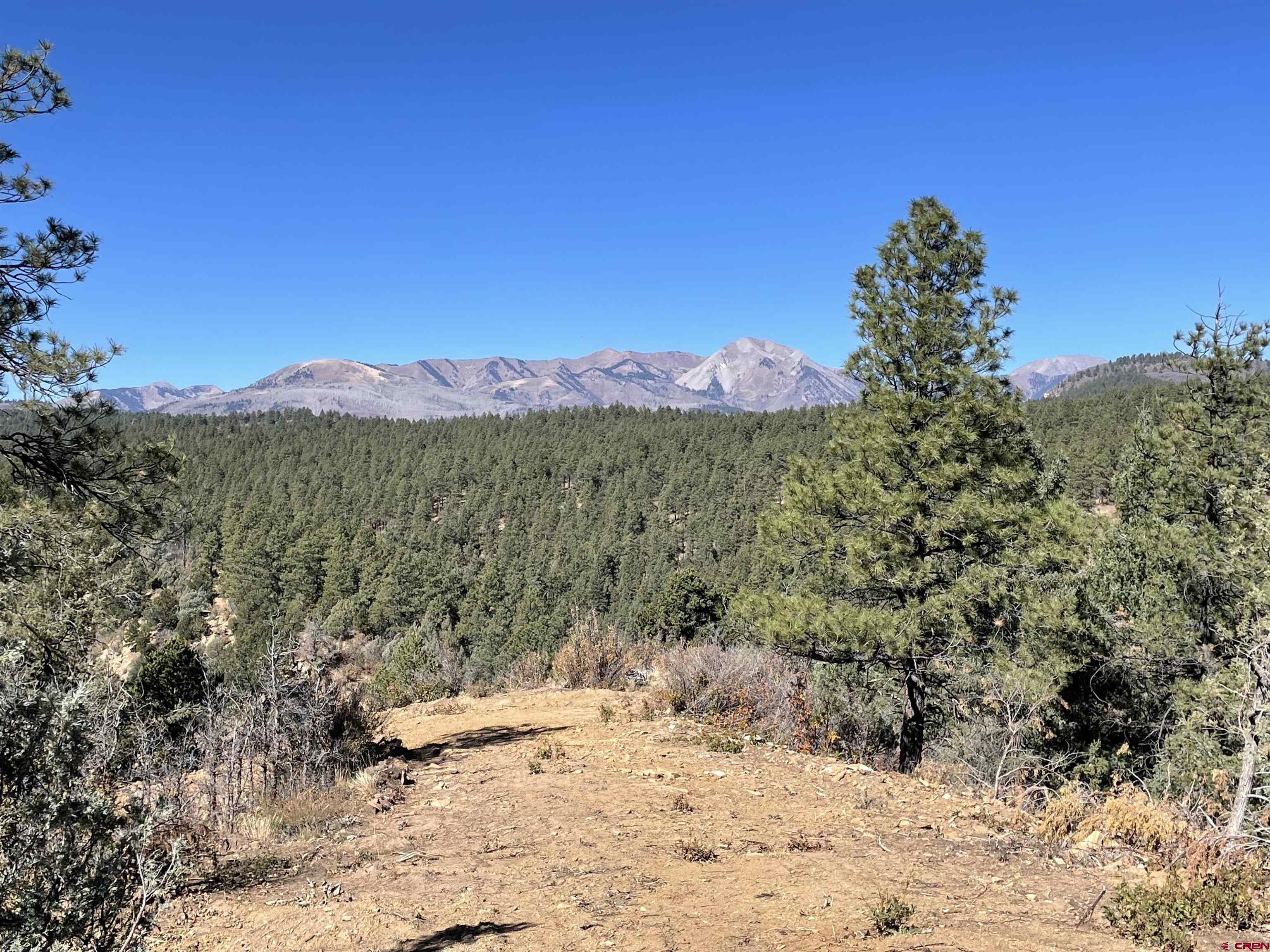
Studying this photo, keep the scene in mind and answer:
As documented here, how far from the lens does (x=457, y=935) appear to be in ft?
13.1

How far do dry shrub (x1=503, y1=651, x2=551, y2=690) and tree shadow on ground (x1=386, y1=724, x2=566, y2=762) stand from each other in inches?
124

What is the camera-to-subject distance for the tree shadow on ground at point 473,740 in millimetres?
8172

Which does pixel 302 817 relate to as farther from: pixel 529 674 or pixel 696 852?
pixel 529 674

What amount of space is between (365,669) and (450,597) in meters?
45.7

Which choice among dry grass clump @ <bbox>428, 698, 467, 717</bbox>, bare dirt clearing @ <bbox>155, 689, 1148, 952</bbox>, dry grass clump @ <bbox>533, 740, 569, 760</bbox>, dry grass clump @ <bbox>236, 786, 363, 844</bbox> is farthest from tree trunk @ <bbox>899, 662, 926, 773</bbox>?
dry grass clump @ <bbox>236, 786, 363, 844</bbox>

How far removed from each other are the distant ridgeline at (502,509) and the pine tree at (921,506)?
35.2 feet

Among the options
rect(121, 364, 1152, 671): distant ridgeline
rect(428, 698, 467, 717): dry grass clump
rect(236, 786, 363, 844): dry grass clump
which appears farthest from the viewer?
rect(121, 364, 1152, 671): distant ridgeline

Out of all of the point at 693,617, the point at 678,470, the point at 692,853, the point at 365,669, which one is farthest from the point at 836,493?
the point at 678,470

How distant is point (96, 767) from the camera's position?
4152 millimetres

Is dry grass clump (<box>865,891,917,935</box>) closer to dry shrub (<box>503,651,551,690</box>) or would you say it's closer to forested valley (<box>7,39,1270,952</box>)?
forested valley (<box>7,39,1270,952</box>)

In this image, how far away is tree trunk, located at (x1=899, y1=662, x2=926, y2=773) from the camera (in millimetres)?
9812

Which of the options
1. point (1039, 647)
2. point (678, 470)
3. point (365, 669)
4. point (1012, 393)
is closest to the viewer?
point (1039, 647)

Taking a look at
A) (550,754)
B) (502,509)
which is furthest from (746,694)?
(502,509)

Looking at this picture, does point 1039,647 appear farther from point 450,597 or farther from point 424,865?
point 450,597
